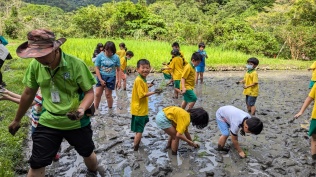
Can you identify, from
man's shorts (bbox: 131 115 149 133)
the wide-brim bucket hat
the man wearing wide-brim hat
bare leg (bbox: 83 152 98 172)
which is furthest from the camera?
man's shorts (bbox: 131 115 149 133)

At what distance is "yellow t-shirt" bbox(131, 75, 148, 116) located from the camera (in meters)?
4.55

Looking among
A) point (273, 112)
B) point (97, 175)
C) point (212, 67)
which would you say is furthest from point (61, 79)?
point (212, 67)

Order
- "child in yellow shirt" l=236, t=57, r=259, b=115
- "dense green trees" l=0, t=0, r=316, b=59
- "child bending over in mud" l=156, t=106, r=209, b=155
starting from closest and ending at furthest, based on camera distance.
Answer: "child bending over in mud" l=156, t=106, r=209, b=155 → "child in yellow shirt" l=236, t=57, r=259, b=115 → "dense green trees" l=0, t=0, r=316, b=59

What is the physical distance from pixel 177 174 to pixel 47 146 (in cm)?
198

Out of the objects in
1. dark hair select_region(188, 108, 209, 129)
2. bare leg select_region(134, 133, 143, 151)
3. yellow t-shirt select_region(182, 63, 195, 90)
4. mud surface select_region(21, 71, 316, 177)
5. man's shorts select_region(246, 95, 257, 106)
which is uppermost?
yellow t-shirt select_region(182, 63, 195, 90)

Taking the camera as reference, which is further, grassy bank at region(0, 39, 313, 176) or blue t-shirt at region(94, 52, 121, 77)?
blue t-shirt at region(94, 52, 121, 77)

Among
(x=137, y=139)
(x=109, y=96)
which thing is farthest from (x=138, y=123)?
(x=109, y=96)

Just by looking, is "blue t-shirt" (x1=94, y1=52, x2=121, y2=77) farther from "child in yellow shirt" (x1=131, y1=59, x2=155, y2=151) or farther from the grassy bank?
"child in yellow shirt" (x1=131, y1=59, x2=155, y2=151)

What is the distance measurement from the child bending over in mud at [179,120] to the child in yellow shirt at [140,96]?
0.37m

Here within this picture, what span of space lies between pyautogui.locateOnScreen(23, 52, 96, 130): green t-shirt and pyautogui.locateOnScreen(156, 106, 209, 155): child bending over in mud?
1.65 m

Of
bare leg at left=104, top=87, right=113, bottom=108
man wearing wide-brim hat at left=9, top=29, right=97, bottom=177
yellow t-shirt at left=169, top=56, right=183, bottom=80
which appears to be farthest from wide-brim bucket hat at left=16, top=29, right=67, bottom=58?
yellow t-shirt at left=169, top=56, right=183, bottom=80

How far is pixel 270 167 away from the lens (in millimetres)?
4426

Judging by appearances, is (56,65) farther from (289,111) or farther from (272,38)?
(272,38)

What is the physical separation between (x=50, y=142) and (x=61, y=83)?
2.20ft
